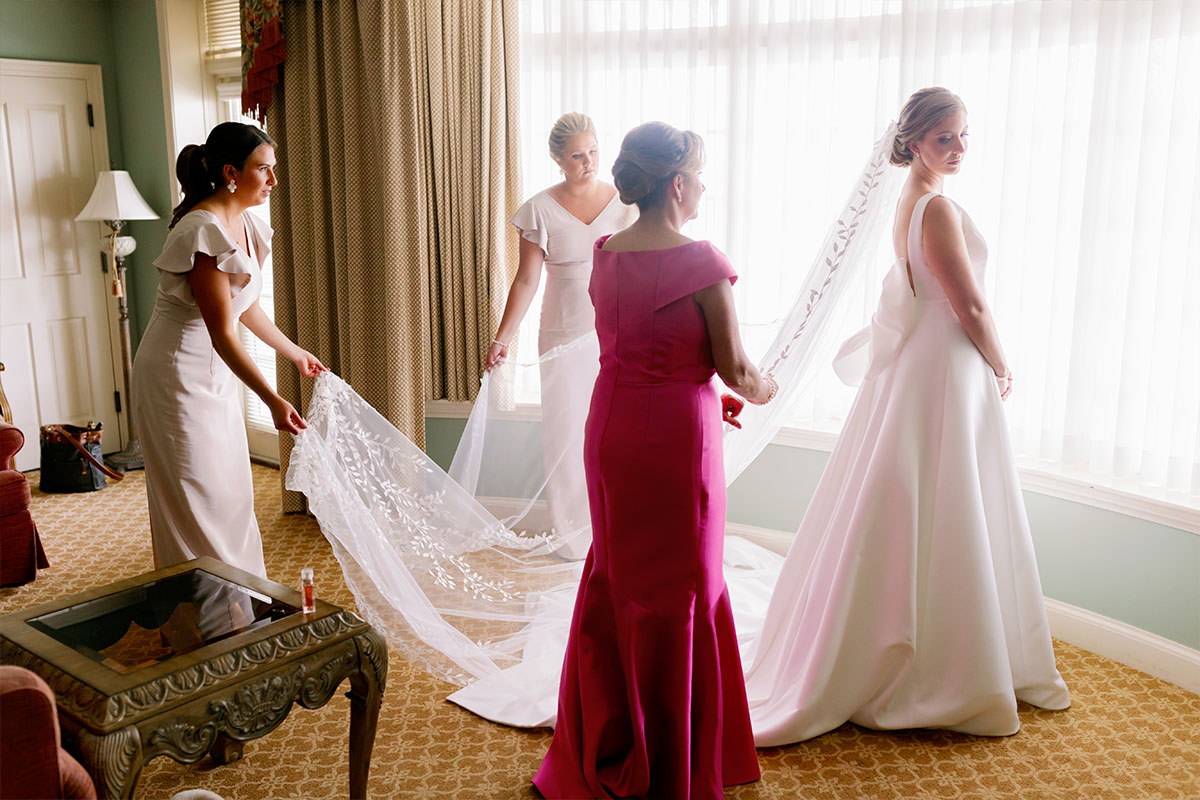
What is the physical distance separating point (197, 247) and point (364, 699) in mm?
1270

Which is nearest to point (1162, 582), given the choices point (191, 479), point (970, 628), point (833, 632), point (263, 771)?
point (970, 628)

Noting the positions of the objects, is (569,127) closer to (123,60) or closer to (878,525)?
(878,525)

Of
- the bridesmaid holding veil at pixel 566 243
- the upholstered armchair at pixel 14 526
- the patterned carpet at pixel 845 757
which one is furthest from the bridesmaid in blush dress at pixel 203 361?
the upholstered armchair at pixel 14 526

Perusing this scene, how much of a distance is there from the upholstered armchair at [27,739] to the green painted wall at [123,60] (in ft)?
15.5

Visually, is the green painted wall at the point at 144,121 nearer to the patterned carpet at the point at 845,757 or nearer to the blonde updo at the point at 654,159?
the patterned carpet at the point at 845,757

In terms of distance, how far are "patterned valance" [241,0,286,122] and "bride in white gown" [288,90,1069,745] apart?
85.3 inches

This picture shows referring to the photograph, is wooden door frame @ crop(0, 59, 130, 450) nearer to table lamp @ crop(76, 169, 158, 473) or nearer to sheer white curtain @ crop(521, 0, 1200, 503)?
table lamp @ crop(76, 169, 158, 473)

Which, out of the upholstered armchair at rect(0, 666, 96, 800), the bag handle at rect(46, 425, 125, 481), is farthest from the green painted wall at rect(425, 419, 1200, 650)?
the bag handle at rect(46, 425, 125, 481)

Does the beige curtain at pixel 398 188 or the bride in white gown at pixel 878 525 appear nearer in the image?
the bride in white gown at pixel 878 525

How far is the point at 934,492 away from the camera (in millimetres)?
2830

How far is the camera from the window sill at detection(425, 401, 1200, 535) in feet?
10.4

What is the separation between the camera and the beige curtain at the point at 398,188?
438cm

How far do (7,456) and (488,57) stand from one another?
2567 mm

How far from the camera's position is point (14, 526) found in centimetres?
410
